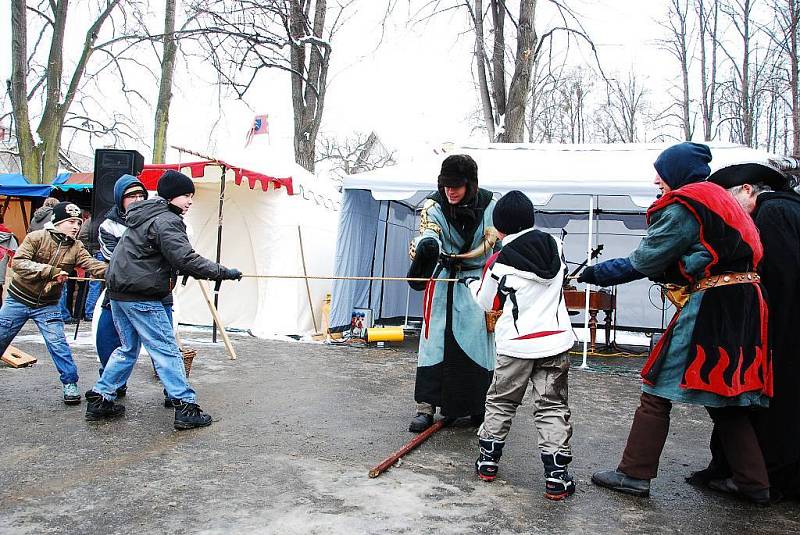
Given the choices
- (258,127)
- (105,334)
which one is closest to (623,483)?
(105,334)

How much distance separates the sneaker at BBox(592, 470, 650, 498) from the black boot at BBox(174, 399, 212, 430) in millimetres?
2491

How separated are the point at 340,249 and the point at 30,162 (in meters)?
8.43

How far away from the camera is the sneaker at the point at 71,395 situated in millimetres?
4863

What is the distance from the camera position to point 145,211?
425 cm

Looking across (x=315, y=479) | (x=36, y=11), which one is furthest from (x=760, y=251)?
(x=36, y=11)

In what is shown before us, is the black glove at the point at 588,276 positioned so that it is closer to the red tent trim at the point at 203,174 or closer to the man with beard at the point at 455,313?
the man with beard at the point at 455,313

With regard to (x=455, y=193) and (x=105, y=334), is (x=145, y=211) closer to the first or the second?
(x=105, y=334)

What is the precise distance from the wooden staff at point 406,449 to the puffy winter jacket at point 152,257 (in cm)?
159

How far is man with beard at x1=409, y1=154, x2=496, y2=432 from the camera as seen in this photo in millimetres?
4340

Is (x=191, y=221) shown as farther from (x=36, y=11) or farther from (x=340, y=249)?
(x=36, y=11)

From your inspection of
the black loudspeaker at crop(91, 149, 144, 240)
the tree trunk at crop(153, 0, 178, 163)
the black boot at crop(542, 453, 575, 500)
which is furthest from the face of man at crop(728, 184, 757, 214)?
the tree trunk at crop(153, 0, 178, 163)

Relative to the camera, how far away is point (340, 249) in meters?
9.57

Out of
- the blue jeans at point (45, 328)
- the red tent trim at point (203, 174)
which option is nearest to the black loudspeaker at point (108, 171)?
the red tent trim at point (203, 174)

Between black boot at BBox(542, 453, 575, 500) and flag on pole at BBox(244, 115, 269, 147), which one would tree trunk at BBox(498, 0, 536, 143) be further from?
black boot at BBox(542, 453, 575, 500)
